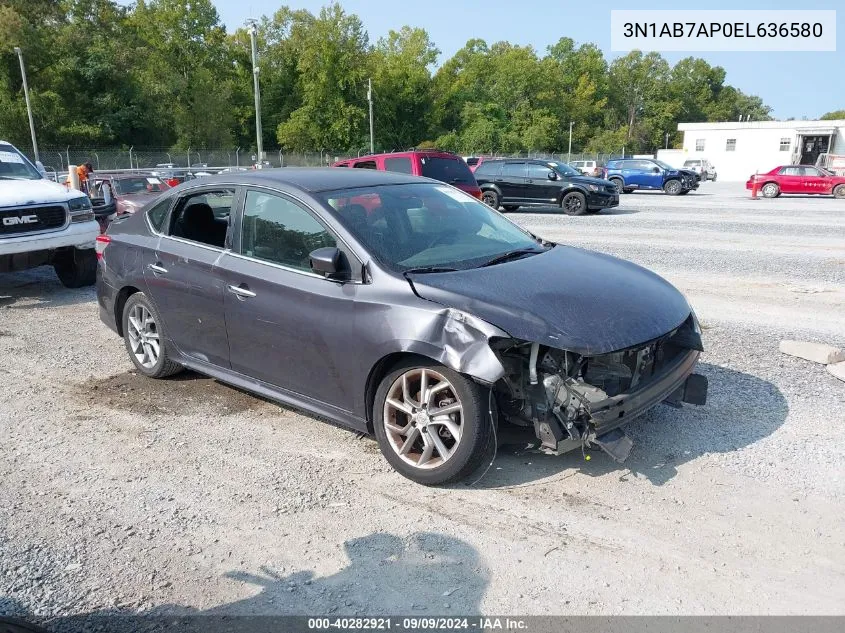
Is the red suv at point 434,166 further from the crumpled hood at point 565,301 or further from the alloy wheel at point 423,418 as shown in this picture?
the alloy wheel at point 423,418

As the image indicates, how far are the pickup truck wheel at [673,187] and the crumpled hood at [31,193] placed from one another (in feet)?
Answer: 83.0

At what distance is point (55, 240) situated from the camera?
27.9 feet

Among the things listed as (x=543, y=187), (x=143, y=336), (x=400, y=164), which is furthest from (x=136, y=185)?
(x=543, y=187)

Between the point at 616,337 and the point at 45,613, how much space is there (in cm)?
291

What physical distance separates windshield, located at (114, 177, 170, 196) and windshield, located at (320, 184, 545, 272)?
11726 millimetres

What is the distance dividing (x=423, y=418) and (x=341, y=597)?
3.59 ft

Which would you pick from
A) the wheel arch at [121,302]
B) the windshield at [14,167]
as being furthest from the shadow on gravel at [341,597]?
the windshield at [14,167]

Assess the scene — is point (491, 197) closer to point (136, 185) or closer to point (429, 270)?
point (136, 185)

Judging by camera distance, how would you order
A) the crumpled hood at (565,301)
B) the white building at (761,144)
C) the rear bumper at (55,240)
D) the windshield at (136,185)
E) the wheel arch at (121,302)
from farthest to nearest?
1. the white building at (761,144)
2. the windshield at (136,185)
3. the rear bumper at (55,240)
4. the wheel arch at (121,302)
5. the crumpled hood at (565,301)

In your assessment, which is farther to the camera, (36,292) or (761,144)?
(761,144)

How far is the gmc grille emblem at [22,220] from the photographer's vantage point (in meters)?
8.09

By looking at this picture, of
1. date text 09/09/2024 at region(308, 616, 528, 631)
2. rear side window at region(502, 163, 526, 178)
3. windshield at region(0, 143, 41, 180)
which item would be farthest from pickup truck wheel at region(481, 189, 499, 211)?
date text 09/09/2024 at region(308, 616, 528, 631)

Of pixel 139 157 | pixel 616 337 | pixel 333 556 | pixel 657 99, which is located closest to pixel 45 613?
pixel 333 556

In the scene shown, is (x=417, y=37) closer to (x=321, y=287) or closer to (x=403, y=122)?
(x=403, y=122)
